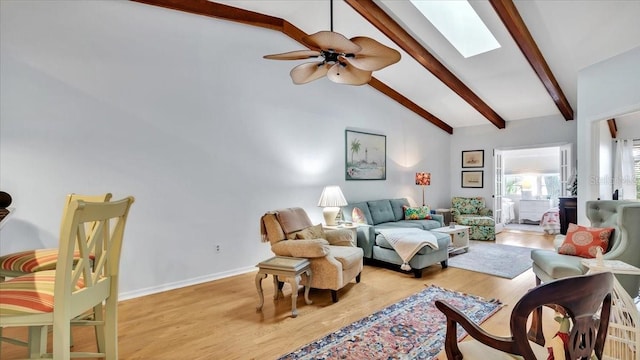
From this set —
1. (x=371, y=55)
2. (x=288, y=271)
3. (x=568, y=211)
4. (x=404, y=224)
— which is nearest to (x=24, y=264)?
(x=288, y=271)

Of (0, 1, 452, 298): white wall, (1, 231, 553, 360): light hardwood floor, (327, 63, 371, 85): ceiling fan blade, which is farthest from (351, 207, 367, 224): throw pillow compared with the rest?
(327, 63, 371, 85): ceiling fan blade

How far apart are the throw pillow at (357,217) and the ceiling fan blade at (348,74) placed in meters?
2.35

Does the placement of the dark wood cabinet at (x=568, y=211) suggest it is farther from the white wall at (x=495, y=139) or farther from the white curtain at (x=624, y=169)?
the white wall at (x=495, y=139)

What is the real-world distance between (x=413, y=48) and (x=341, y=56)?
2.55m

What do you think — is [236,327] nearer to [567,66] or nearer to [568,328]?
[568,328]

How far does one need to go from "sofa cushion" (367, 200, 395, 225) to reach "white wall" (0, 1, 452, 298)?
0.85 meters

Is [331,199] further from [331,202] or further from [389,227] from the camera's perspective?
[389,227]

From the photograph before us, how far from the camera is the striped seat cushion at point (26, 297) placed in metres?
1.31

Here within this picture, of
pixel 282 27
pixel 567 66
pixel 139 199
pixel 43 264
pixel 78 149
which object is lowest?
pixel 43 264

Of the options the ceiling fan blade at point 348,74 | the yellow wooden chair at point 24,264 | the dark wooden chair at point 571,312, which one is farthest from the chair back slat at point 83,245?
the ceiling fan blade at point 348,74

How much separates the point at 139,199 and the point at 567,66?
20.4 ft

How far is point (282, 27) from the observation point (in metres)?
4.55

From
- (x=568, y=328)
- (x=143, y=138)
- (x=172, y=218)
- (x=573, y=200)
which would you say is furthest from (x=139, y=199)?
(x=573, y=200)

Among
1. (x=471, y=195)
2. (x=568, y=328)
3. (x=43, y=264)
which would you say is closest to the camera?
(x=568, y=328)
